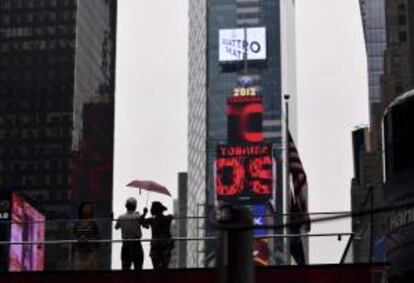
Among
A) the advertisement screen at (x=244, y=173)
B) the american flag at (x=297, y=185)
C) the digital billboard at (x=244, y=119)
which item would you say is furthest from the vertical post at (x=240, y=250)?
the digital billboard at (x=244, y=119)

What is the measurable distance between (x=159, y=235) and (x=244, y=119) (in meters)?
142

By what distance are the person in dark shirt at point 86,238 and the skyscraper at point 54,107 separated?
125 m

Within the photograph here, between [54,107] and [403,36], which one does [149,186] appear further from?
[54,107]

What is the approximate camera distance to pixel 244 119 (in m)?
162

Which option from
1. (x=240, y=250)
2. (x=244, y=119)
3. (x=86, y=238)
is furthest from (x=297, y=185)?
(x=244, y=119)

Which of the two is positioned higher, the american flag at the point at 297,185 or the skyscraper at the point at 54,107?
the skyscraper at the point at 54,107

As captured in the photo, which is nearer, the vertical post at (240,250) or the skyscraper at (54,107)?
the vertical post at (240,250)

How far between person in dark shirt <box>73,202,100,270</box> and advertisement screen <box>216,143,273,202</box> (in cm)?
9931

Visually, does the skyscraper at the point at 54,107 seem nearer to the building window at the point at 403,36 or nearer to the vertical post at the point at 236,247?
the building window at the point at 403,36

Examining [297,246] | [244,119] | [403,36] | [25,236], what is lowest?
[297,246]

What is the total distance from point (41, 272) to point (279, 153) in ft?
558

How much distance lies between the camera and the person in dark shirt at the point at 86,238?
20.7 m

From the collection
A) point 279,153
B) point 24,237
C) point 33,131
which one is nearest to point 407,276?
point 24,237

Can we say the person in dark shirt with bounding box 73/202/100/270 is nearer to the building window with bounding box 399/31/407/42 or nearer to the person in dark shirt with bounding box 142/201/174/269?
the person in dark shirt with bounding box 142/201/174/269
